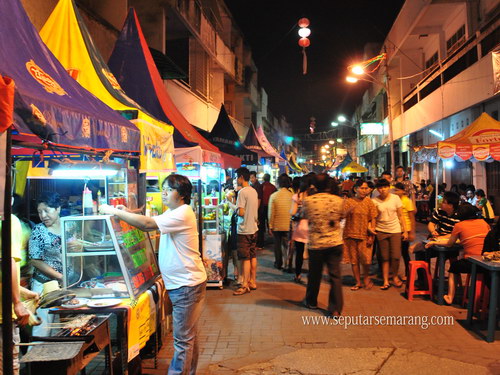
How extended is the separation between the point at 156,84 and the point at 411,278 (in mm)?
5565

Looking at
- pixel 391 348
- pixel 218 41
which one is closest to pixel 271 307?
pixel 391 348

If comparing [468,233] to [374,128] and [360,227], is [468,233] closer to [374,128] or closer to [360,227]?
[360,227]

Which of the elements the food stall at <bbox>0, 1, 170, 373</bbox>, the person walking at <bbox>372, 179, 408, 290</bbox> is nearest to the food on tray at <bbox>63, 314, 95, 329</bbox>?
the food stall at <bbox>0, 1, 170, 373</bbox>

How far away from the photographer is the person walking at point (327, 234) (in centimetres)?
592

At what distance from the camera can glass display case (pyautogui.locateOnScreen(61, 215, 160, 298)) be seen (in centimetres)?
414

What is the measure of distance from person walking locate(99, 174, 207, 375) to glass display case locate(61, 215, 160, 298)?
537mm

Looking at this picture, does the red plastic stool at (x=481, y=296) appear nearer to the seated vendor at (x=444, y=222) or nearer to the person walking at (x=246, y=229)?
the seated vendor at (x=444, y=222)

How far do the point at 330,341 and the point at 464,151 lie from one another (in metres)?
7.05

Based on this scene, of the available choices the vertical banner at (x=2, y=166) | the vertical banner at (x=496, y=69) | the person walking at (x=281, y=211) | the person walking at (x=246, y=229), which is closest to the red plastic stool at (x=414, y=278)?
the person walking at (x=246, y=229)

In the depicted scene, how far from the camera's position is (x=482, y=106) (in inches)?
600

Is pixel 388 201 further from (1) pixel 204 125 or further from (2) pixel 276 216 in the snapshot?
(1) pixel 204 125

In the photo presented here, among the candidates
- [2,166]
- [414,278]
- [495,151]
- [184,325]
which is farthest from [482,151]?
[2,166]

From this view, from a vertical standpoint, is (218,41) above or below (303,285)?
above

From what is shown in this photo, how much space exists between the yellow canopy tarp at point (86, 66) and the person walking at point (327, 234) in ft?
7.19
